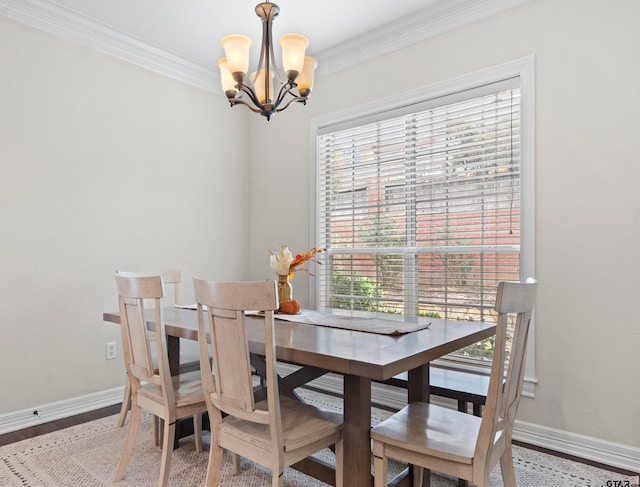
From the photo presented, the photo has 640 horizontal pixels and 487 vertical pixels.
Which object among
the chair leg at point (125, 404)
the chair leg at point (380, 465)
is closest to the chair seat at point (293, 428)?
the chair leg at point (380, 465)

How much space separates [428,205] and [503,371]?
1.90m

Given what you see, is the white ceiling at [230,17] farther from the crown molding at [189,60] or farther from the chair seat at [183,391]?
the chair seat at [183,391]

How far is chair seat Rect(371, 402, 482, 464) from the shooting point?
1451 mm

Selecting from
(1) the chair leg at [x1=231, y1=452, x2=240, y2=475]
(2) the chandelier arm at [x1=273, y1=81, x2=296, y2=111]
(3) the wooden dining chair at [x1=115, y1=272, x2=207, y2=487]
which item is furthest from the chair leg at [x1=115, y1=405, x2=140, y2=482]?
(2) the chandelier arm at [x1=273, y1=81, x2=296, y2=111]

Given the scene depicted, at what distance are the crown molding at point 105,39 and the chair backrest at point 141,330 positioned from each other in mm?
2093

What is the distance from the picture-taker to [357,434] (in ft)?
5.23

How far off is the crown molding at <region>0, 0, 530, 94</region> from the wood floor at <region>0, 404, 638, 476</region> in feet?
8.69

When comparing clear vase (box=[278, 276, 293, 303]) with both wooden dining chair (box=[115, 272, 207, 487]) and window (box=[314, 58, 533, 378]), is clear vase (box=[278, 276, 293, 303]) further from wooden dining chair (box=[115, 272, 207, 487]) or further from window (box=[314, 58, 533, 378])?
window (box=[314, 58, 533, 378])

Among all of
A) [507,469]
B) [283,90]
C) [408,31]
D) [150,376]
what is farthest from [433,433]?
[408,31]

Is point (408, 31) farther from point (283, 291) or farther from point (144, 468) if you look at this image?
point (144, 468)

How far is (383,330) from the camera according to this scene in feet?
6.61

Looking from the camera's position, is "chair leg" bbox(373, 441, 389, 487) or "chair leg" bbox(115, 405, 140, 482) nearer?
"chair leg" bbox(373, 441, 389, 487)

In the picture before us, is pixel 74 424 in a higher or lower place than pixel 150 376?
lower

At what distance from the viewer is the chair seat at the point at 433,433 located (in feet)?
4.76
